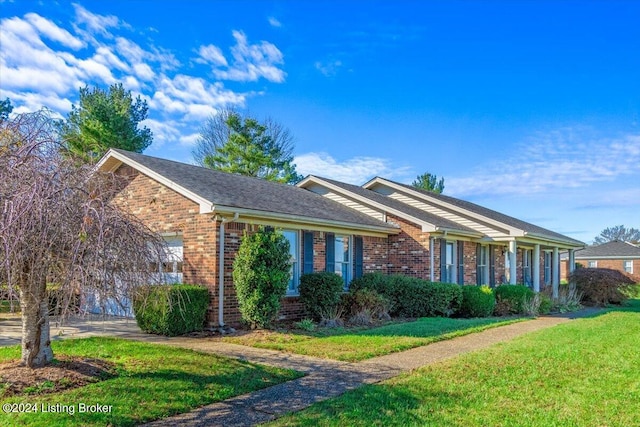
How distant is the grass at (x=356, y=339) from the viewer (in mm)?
9289

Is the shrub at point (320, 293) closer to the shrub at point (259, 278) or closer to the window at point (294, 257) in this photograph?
the window at point (294, 257)

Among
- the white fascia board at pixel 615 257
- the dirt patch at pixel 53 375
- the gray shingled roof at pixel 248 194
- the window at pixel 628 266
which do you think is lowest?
the dirt patch at pixel 53 375

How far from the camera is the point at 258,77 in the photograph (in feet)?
62.3

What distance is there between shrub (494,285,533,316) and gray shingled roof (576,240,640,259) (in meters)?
31.2

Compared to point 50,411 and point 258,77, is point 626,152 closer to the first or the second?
point 258,77

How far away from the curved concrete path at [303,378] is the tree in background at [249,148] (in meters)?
26.1

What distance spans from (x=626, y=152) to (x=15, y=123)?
73.3 ft

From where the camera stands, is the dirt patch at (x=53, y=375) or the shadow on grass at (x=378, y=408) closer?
the shadow on grass at (x=378, y=408)

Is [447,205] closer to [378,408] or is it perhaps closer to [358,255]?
[358,255]

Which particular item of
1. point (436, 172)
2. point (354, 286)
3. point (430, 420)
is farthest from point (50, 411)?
point (436, 172)

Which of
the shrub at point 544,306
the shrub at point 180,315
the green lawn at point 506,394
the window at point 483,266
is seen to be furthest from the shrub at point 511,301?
the shrub at point 180,315

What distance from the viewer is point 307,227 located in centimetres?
1446

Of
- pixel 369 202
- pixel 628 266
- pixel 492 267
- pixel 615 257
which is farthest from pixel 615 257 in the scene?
pixel 369 202

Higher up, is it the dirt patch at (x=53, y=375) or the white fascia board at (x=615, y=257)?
the white fascia board at (x=615, y=257)
